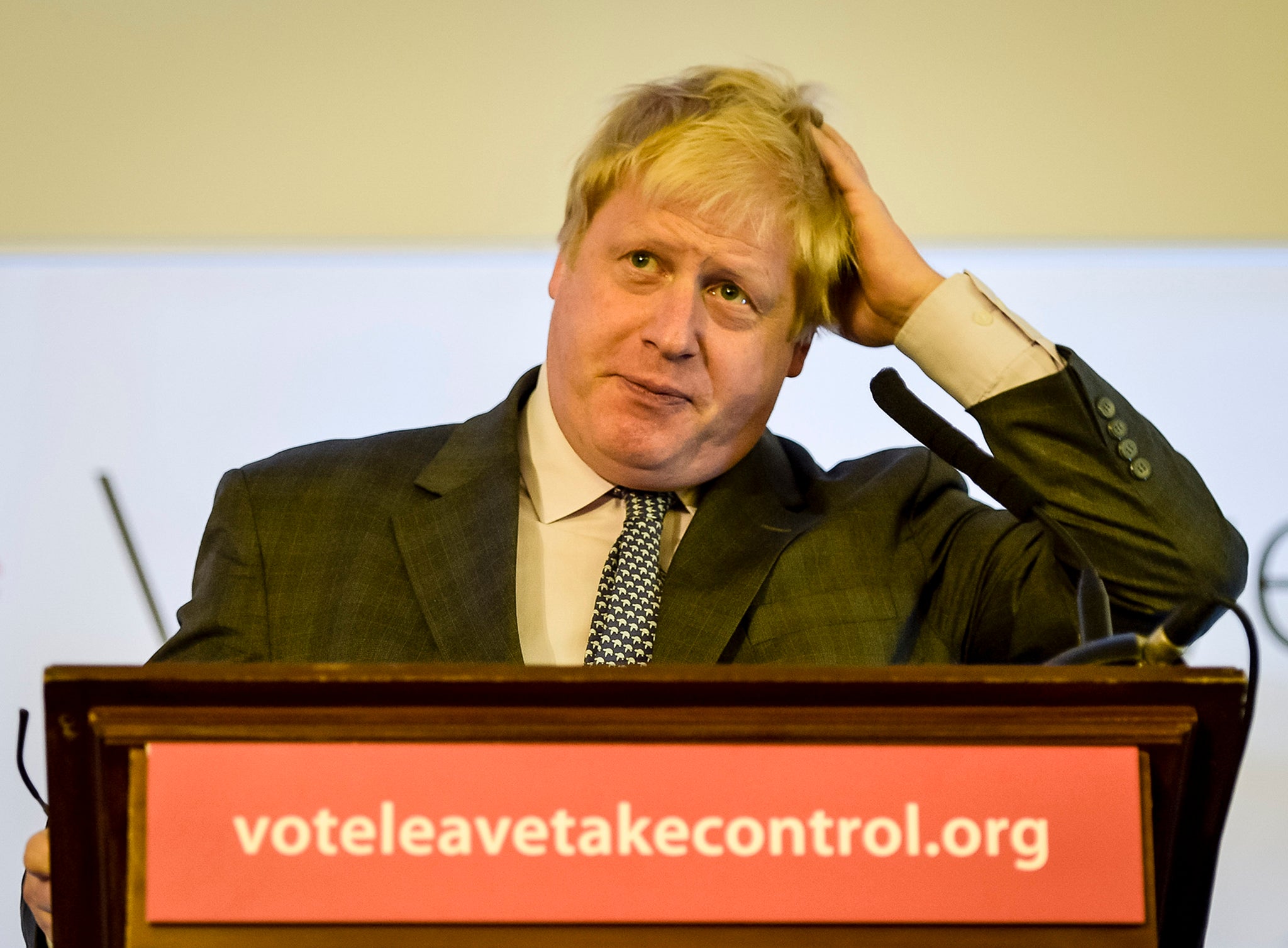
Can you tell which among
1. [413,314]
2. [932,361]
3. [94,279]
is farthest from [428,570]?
[94,279]

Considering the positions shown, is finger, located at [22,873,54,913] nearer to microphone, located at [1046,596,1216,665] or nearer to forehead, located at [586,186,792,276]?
microphone, located at [1046,596,1216,665]

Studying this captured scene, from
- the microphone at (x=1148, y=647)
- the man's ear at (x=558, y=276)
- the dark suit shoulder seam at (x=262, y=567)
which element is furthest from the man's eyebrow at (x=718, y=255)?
the microphone at (x=1148, y=647)

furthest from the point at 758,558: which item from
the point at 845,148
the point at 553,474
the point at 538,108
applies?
the point at 538,108

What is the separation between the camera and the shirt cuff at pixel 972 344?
1.24 metres

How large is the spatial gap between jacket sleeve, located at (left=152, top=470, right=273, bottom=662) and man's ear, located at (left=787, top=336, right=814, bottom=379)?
0.57 metres

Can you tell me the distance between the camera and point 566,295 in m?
1.36

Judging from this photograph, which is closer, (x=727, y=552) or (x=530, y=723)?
(x=530, y=723)

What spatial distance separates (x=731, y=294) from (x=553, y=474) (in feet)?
0.82

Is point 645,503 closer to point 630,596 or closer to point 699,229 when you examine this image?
point 630,596

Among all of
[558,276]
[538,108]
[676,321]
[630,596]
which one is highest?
[538,108]

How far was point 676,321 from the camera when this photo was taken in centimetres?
126

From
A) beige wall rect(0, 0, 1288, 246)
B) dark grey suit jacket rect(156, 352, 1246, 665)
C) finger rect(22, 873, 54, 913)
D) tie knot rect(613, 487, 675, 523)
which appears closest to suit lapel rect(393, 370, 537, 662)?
dark grey suit jacket rect(156, 352, 1246, 665)

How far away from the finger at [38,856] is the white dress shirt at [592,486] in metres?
0.47

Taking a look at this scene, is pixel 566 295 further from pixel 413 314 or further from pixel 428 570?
pixel 413 314
